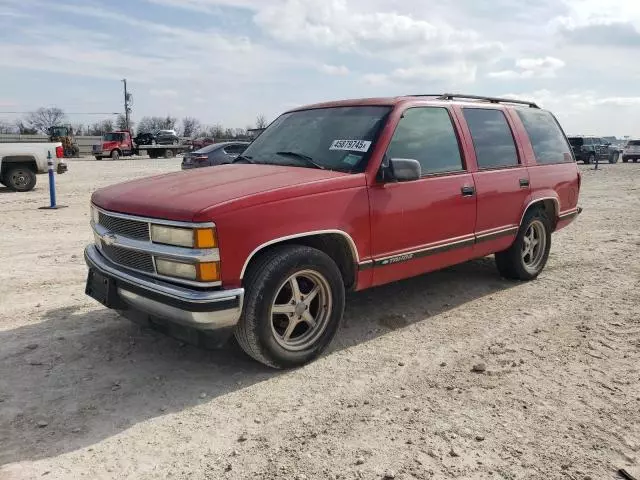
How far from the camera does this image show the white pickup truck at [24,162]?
14.4 metres

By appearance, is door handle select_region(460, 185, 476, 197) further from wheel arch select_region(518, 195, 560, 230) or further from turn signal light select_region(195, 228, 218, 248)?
turn signal light select_region(195, 228, 218, 248)

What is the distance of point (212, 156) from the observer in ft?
55.0

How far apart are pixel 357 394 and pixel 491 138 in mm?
3100

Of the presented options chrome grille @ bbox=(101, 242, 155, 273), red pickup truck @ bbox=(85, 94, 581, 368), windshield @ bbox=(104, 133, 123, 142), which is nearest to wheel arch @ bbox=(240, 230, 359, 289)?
red pickup truck @ bbox=(85, 94, 581, 368)

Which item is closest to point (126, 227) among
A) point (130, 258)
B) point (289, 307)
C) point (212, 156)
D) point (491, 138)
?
point (130, 258)

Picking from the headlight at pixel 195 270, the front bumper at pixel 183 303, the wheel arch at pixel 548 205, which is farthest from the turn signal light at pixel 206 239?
the wheel arch at pixel 548 205

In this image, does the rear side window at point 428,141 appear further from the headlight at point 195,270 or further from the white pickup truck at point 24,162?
the white pickup truck at point 24,162

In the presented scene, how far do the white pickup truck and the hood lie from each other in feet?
38.9

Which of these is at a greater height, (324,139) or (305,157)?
→ (324,139)

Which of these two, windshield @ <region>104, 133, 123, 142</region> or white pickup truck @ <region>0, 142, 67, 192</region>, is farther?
windshield @ <region>104, 133, 123, 142</region>

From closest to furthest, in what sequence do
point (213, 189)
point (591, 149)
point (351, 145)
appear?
1. point (213, 189)
2. point (351, 145)
3. point (591, 149)

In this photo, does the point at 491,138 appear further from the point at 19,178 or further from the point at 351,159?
the point at 19,178

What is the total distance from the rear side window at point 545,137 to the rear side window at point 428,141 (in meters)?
1.50

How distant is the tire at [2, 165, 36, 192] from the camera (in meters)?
14.6
